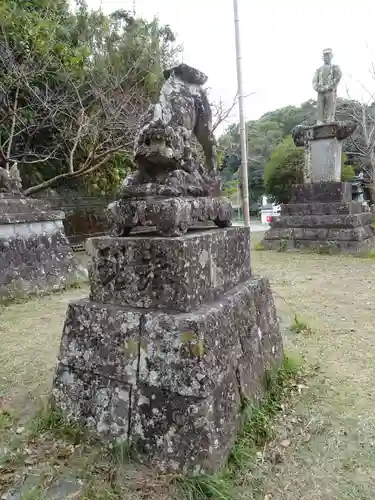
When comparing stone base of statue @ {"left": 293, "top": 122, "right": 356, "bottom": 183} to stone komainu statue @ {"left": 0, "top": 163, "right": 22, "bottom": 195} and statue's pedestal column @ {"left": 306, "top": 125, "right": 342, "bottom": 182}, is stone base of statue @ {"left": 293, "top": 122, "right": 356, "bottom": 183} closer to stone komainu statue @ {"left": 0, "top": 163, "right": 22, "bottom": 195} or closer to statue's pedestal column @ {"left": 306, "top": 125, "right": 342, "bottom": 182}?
statue's pedestal column @ {"left": 306, "top": 125, "right": 342, "bottom": 182}

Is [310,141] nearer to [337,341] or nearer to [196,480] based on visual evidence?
[337,341]

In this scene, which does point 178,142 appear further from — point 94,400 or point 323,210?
point 323,210

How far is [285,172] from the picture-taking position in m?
16.0

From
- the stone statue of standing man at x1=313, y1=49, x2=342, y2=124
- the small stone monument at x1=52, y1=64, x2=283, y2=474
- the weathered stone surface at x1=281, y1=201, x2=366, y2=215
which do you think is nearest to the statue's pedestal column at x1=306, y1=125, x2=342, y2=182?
the stone statue of standing man at x1=313, y1=49, x2=342, y2=124

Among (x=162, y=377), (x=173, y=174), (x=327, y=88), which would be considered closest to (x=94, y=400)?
(x=162, y=377)

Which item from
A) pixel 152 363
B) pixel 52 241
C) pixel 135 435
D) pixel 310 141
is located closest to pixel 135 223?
pixel 152 363

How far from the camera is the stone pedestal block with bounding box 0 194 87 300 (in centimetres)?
542

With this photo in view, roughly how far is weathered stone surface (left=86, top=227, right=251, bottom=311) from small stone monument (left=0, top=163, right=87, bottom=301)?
3.72m

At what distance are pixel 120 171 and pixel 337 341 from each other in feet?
29.0

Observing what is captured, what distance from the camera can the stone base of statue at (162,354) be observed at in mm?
1769

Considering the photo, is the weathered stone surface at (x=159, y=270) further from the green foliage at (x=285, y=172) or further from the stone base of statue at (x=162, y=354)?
the green foliage at (x=285, y=172)

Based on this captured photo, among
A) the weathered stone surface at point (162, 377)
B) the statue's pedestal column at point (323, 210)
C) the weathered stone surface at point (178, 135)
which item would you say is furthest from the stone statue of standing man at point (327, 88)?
the weathered stone surface at point (162, 377)

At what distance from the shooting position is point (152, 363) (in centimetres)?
188

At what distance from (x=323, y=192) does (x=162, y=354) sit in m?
7.96
